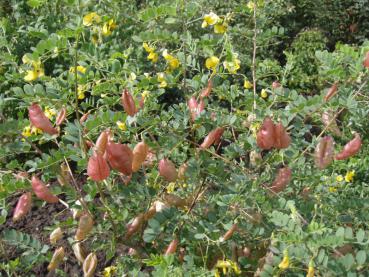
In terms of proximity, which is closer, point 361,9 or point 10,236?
point 10,236

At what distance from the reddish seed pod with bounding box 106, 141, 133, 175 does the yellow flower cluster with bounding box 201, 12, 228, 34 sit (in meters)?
0.49

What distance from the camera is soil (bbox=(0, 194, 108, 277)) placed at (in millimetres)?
2439

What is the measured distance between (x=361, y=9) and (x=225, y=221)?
4450mm

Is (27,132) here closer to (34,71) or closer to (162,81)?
(34,71)

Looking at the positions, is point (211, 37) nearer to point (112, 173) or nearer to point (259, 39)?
point (259, 39)

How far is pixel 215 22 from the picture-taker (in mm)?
1660

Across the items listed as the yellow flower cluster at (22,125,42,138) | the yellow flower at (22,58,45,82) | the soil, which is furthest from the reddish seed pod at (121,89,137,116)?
the soil

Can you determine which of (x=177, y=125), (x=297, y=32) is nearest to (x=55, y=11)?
(x=297, y=32)

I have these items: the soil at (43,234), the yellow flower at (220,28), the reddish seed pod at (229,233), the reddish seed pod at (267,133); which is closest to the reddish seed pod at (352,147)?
the reddish seed pod at (267,133)

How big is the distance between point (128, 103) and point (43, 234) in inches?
56.6

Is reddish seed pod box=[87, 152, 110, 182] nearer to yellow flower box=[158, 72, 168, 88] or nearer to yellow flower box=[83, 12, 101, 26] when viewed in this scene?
yellow flower box=[83, 12, 101, 26]

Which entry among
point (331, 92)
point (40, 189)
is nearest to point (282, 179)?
point (331, 92)

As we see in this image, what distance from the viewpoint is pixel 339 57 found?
5.75ft

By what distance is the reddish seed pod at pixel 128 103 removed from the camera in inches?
57.3
